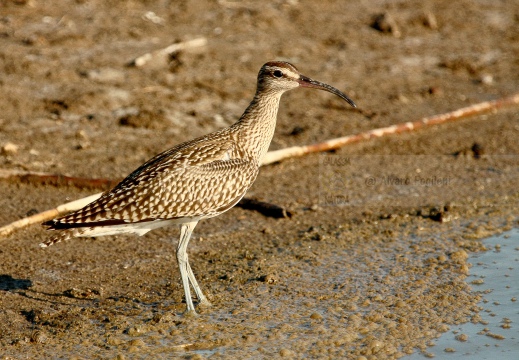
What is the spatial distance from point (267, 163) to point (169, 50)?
313 centimetres

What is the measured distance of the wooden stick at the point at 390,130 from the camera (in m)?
9.55

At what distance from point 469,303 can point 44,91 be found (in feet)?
19.7

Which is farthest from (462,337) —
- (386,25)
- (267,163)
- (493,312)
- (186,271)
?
(386,25)

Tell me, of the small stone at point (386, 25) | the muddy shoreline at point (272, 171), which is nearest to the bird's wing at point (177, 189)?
the muddy shoreline at point (272, 171)

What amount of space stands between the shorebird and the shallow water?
1944 millimetres

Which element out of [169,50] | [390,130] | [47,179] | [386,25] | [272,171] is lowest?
[47,179]

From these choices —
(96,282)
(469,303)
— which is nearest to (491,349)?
(469,303)

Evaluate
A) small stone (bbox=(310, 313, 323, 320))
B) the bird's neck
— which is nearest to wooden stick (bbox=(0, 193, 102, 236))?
the bird's neck

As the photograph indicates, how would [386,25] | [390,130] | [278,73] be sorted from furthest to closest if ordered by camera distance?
[386,25] → [390,130] → [278,73]

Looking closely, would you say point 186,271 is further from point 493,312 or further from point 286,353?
point 493,312

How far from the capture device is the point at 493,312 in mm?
7090

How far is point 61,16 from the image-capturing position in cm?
1237

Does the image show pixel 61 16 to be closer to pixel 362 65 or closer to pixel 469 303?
pixel 362 65

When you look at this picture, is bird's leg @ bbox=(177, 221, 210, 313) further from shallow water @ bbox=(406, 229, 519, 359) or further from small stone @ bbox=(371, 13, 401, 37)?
small stone @ bbox=(371, 13, 401, 37)
